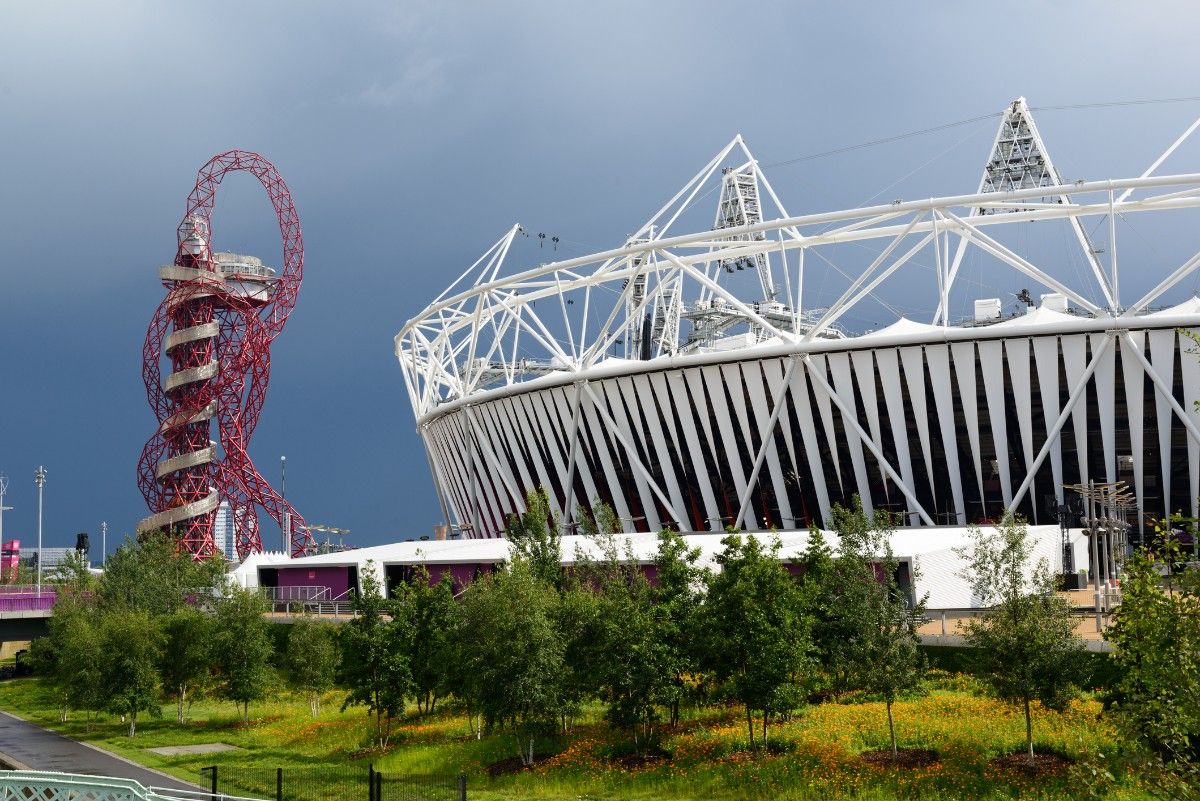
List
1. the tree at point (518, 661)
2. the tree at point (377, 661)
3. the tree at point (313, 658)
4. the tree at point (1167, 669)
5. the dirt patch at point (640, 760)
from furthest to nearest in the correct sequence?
the tree at point (313, 658) → the tree at point (377, 661) → the tree at point (518, 661) → the dirt patch at point (640, 760) → the tree at point (1167, 669)

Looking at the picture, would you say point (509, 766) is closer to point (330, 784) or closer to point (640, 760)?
point (640, 760)

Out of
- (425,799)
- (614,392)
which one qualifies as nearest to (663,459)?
(614,392)

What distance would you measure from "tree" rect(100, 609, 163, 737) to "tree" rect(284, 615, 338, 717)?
4.35 metres

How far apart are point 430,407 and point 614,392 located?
19.0m

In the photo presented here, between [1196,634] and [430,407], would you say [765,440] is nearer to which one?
[430,407]

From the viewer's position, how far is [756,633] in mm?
25578

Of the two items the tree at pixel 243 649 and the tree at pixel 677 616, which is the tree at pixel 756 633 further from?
the tree at pixel 243 649

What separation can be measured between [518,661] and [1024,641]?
10.9m

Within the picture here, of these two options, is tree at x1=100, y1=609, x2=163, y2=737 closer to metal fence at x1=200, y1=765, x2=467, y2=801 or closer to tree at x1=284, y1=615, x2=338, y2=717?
tree at x1=284, y1=615, x2=338, y2=717

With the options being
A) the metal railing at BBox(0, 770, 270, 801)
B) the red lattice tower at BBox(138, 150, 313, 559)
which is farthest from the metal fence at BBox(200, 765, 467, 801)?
the red lattice tower at BBox(138, 150, 313, 559)

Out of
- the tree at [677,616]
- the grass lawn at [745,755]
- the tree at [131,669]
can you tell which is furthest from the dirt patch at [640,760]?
the tree at [131,669]

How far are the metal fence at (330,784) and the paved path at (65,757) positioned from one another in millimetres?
1565

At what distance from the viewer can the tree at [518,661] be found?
26.9m

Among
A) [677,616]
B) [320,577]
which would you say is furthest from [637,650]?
[320,577]
